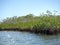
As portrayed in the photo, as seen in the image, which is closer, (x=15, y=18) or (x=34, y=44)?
(x=34, y=44)

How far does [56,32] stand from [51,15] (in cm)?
986

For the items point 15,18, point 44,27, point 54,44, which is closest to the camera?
point 54,44

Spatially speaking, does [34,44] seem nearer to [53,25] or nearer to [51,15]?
[53,25]

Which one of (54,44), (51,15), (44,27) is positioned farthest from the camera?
(51,15)

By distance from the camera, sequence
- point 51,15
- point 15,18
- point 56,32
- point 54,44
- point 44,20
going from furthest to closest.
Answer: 1. point 15,18
2. point 51,15
3. point 44,20
4. point 56,32
5. point 54,44

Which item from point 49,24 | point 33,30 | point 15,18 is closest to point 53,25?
point 49,24

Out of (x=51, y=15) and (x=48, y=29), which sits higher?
(x=51, y=15)

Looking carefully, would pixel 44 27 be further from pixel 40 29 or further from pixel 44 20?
pixel 44 20

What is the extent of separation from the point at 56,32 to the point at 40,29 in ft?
15.9

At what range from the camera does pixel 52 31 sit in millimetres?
34438

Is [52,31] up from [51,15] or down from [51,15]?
down

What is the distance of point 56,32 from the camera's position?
34344mm

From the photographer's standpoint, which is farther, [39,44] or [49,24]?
[49,24]

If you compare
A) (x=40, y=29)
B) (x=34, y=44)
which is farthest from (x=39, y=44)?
(x=40, y=29)
